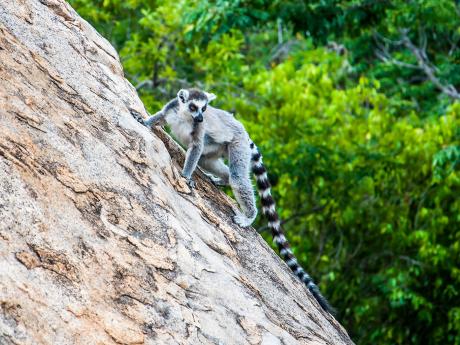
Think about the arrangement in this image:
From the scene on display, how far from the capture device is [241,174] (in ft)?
25.9

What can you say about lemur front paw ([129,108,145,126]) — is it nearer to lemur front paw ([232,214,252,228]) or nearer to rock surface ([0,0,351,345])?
rock surface ([0,0,351,345])

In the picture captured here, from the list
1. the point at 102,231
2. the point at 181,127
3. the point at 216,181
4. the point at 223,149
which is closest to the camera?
the point at 102,231

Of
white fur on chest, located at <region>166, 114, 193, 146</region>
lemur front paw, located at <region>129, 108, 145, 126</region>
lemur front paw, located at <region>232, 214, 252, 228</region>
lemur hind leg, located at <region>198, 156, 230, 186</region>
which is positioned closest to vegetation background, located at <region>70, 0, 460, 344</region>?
lemur hind leg, located at <region>198, 156, 230, 186</region>

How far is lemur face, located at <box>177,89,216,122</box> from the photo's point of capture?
24.8 ft

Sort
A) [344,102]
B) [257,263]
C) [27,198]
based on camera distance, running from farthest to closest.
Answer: [344,102], [257,263], [27,198]

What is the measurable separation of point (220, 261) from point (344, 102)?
9.75 metres

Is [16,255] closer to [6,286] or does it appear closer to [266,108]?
[6,286]

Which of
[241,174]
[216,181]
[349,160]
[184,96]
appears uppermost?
[184,96]

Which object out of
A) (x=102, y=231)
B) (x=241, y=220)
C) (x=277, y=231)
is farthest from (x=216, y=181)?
(x=102, y=231)

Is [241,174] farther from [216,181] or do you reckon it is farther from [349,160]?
[349,160]

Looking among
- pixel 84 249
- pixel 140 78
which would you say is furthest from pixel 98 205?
pixel 140 78

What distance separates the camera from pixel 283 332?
6055mm

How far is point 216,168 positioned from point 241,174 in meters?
0.24

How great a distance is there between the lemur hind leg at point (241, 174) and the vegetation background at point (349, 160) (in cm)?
547
